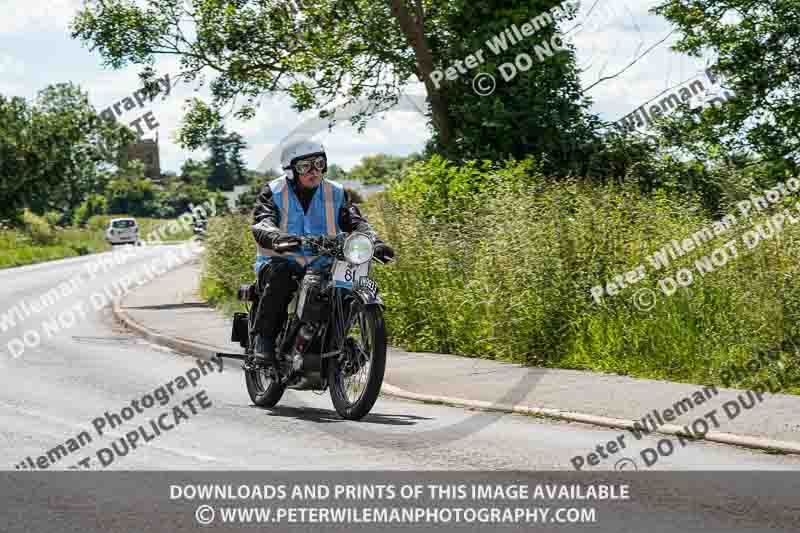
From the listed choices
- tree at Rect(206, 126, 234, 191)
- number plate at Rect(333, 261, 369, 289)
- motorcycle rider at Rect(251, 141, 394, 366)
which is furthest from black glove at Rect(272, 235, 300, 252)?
tree at Rect(206, 126, 234, 191)

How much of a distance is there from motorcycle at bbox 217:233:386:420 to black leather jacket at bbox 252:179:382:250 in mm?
219

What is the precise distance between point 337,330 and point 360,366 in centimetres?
39

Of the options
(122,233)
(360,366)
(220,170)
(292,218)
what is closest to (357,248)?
(360,366)

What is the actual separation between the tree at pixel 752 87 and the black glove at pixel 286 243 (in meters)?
16.4

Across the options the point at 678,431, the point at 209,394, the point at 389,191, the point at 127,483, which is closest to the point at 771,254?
the point at 678,431

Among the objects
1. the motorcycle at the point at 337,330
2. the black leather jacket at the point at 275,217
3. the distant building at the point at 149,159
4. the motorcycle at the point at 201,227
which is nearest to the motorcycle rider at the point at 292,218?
the black leather jacket at the point at 275,217

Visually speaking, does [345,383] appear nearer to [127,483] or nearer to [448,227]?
[127,483]

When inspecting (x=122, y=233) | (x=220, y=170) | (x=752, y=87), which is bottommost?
(x=752, y=87)

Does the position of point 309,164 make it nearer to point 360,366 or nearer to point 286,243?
point 286,243

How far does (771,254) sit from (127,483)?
21.8 feet

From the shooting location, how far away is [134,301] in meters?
26.5

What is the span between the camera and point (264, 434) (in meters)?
8.62

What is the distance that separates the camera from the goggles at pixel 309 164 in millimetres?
9203

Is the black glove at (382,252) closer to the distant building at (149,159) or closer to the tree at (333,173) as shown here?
the tree at (333,173)
